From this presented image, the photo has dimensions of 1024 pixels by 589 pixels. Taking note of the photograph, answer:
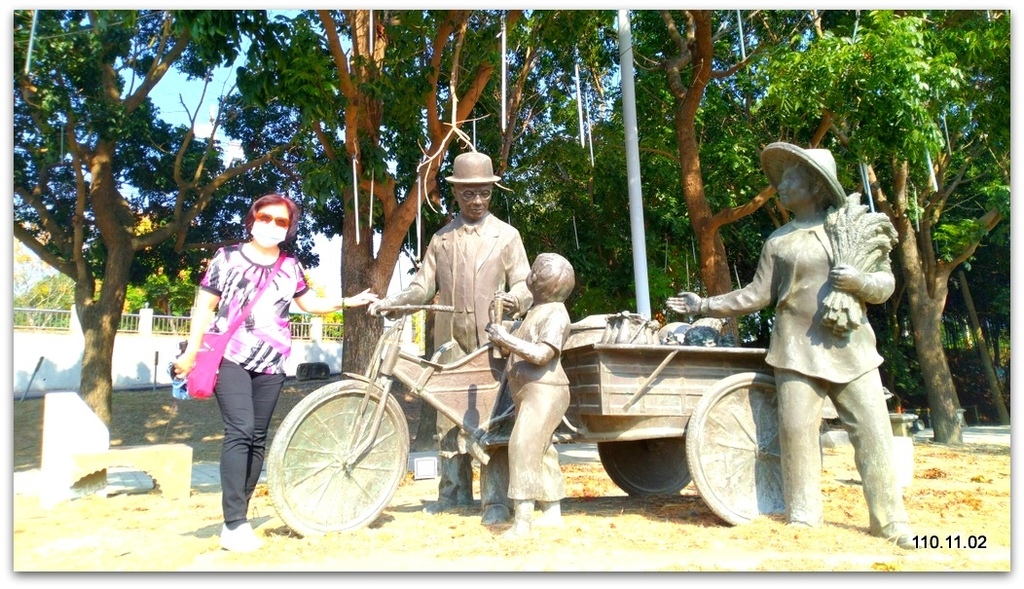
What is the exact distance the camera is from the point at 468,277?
5.38 m

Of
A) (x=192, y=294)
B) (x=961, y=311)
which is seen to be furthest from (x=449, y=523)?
(x=192, y=294)

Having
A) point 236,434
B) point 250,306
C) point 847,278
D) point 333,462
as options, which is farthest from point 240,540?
point 847,278

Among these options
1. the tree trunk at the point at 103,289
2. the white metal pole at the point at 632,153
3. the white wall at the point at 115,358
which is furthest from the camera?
the tree trunk at the point at 103,289

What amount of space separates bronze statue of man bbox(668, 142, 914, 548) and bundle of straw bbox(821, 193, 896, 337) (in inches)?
0.5

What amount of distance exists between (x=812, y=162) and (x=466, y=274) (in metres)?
2.01

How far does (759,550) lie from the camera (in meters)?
4.17

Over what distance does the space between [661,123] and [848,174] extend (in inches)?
103

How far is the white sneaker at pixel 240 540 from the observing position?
4258 millimetres

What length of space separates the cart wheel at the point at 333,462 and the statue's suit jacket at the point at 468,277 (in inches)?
28.3

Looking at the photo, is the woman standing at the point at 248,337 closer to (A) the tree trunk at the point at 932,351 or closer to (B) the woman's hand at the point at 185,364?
(B) the woman's hand at the point at 185,364

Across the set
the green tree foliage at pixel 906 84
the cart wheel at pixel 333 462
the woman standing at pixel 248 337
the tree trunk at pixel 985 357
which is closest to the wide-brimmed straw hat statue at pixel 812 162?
the woman standing at pixel 248 337

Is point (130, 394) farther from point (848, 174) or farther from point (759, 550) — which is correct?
point (759, 550)

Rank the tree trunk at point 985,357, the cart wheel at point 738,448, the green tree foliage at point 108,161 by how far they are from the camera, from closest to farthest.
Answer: the cart wheel at point 738,448 < the green tree foliage at point 108,161 < the tree trunk at point 985,357

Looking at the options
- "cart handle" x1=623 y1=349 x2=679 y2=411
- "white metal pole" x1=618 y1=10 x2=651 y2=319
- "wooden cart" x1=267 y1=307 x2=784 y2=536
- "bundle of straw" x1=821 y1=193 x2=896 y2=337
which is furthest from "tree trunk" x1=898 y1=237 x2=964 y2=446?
"cart handle" x1=623 y1=349 x2=679 y2=411
